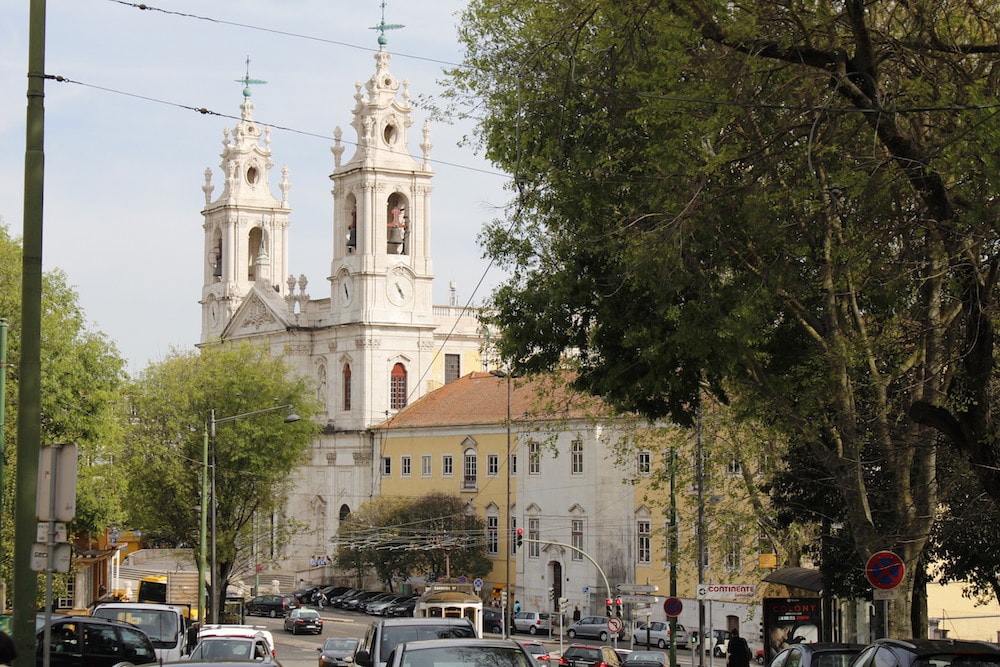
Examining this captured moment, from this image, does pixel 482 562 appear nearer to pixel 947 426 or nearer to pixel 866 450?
pixel 866 450

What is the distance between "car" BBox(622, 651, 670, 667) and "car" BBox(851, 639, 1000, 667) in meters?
31.4

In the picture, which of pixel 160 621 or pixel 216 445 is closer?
pixel 160 621

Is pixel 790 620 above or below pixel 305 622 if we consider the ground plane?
above

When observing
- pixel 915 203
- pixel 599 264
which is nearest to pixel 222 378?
pixel 599 264

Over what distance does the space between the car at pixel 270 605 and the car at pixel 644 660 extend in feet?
126

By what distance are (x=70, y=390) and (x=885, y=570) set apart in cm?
2820

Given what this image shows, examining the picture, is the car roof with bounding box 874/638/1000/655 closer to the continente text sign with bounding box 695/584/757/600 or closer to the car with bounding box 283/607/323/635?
the continente text sign with bounding box 695/584/757/600

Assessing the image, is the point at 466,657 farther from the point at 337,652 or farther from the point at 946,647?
the point at 337,652

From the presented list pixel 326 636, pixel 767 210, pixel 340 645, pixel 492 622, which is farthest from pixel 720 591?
pixel 326 636

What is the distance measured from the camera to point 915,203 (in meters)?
15.1

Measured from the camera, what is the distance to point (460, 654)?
14.5 meters

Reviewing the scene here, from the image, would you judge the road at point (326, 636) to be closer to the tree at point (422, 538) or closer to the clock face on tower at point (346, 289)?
the tree at point (422, 538)

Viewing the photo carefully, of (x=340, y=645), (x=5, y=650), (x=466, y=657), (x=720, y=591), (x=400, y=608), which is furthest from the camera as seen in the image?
(x=400, y=608)

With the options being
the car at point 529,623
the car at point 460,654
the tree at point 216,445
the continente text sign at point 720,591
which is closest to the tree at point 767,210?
the car at point 460,654
